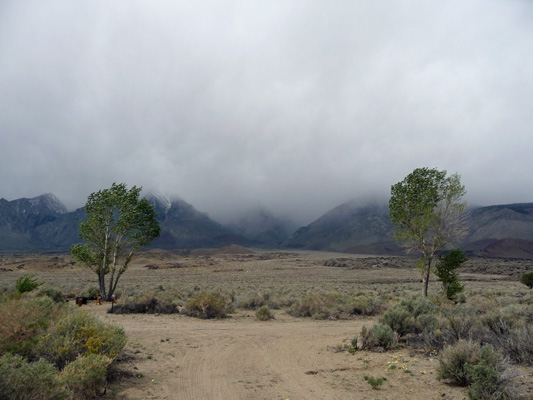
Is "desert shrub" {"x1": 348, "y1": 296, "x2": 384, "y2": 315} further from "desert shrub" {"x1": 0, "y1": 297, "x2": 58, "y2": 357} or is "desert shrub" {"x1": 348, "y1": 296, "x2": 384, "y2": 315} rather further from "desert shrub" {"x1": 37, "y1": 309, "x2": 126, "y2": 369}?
"desert shrub" {"x1": 0, "y1": 297, "x2": 58, "y2": 357}

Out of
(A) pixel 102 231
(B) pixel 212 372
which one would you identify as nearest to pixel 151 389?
(B) pixel 212 372

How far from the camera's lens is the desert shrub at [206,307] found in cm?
1931

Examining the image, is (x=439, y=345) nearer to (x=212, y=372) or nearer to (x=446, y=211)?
(x=212, y=372)

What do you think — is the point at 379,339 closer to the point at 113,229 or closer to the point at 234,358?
the point at 234,358

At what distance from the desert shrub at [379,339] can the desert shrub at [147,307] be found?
40.8ft

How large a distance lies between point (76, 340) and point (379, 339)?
30.8 feet

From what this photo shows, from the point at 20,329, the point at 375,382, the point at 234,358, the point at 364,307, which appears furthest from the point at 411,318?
the point at 20,329

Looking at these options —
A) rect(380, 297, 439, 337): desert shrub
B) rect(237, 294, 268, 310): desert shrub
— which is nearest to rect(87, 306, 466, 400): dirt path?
rect(380, 297, 439, 337): desert shrub

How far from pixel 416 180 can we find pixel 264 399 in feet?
67.2

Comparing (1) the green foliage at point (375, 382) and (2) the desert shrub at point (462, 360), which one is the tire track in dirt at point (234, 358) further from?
(2) the desert shrub at point (462, 360)

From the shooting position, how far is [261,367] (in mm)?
10211

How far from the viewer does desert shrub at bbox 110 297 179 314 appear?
66.9 feet

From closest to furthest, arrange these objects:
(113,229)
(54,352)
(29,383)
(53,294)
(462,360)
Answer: (29,383) < (54,352) < (462,360) < (53,294) < (113,229)

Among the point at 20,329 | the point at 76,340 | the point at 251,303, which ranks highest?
the point at 20,329
